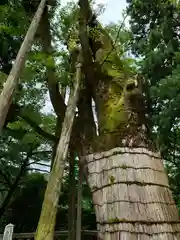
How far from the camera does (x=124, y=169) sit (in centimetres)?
300

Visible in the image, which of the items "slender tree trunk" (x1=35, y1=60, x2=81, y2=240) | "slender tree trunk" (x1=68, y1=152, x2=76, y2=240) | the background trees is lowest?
"slender tree trunk" (x1=35, y1=60, x2=81, y2=240)

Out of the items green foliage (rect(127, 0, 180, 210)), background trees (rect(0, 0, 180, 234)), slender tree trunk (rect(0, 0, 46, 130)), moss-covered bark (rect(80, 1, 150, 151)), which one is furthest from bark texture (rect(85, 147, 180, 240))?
green foliage (rect(127, 0, 180, 210))

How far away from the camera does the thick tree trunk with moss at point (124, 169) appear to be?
8.70 feet

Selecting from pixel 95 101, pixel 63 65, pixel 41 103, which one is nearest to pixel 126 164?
pixel 95 101

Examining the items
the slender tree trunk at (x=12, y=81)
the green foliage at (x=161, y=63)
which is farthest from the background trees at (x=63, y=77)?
the slender tree trunk at (x=12, y=81)

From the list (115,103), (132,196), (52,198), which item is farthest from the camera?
(115,103)

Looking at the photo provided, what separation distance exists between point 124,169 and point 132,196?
0.30m

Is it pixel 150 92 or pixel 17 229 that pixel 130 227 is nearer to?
pixel 150 92

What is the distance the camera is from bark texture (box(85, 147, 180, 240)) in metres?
2.62

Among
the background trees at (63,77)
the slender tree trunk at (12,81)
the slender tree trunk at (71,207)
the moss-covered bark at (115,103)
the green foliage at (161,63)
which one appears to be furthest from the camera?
the green foliage at (161,63)

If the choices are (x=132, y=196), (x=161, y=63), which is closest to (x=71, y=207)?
(x=132, y=196)

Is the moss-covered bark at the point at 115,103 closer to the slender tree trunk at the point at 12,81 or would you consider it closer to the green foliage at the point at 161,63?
the slender tree trunk at the point at 12,81

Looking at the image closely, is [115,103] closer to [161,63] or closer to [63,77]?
[63,77]

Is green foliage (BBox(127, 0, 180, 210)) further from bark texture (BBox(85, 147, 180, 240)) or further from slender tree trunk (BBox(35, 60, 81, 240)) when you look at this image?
slender tree trunk (BBox(35, 60, 81, 240))
